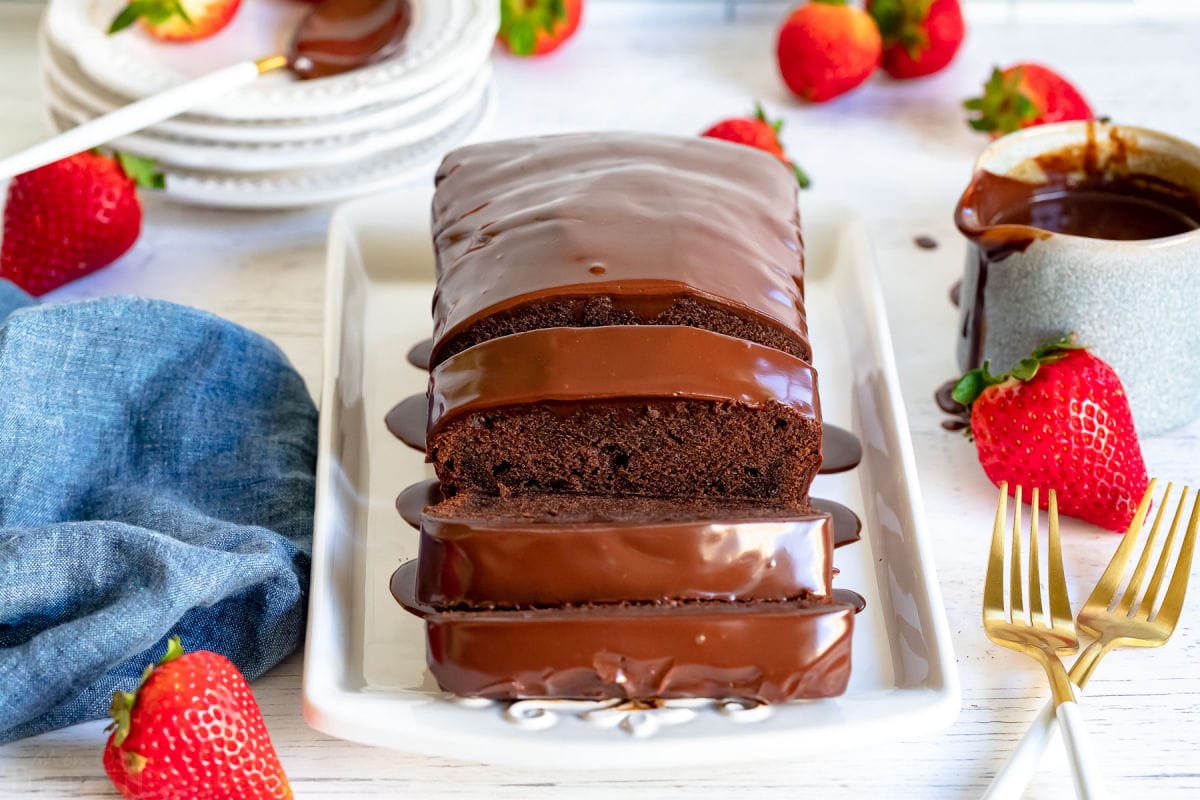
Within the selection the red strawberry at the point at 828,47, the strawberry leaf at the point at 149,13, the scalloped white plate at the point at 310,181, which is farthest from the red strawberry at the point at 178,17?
the red strawberry at the point at 828,47

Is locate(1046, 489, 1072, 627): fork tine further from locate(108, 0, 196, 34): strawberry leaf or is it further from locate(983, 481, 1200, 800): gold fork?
locate(108, 0, 196, 34): strawberry leaf

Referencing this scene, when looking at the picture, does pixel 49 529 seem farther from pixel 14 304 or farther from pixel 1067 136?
pixel 1067 136

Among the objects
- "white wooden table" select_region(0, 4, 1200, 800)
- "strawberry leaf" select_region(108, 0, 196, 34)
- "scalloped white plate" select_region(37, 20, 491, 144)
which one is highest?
"strawberry leaf" select_region(108, 0, 196, 34)

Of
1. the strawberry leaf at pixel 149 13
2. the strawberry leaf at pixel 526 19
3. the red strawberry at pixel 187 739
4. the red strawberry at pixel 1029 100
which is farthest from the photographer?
the strawberry leaf at pixel 526 19

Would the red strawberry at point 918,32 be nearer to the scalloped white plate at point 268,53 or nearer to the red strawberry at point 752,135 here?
the red strawberry at point 752,135

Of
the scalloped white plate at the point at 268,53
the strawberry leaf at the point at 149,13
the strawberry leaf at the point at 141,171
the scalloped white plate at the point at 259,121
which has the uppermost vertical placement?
the strawberry leaf at the point at 149,13

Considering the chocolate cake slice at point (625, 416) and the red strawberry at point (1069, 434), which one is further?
the red strawberry at point (1069, 434)

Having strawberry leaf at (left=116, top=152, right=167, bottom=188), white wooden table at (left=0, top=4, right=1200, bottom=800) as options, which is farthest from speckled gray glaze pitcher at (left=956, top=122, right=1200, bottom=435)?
strawberry leaf at (left=116, top=152, right=167, bottom=188)
